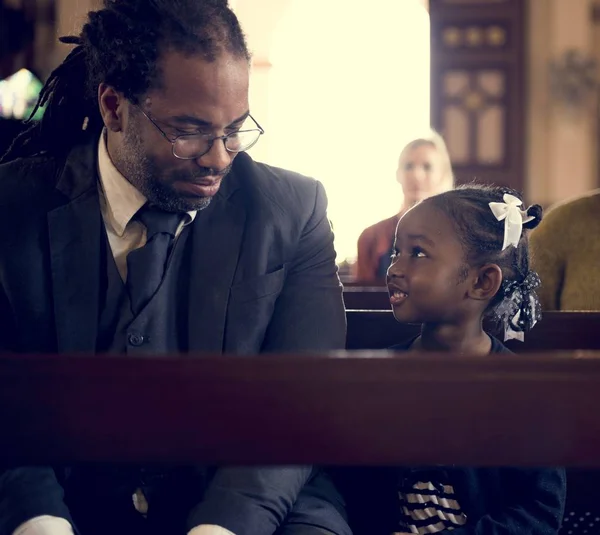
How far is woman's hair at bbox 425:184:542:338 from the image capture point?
2.05 meters

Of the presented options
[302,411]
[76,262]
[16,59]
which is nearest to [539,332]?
[76,262]

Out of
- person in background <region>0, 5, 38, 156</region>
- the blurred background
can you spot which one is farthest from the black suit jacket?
the blurred background

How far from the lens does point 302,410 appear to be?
0.64 meters

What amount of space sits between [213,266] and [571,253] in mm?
1126

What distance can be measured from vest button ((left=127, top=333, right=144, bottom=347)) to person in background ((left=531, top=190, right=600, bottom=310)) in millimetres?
1215

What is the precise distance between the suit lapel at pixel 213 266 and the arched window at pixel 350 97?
25.8 feet

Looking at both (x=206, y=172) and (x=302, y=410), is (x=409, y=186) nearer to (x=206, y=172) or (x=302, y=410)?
(x=206, y=172)

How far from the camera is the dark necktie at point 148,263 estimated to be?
1.63 m

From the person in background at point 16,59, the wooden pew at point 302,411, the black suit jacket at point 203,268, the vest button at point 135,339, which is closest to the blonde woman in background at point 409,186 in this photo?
the black suit jacket at point 203,268

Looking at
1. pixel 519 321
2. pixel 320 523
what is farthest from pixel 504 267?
pixel 320 523

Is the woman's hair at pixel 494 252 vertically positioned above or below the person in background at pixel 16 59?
below

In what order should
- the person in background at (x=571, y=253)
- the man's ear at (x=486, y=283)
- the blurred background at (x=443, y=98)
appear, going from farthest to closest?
the blurred background at (x=443, y=98) < the person in background at (x=571, y=253) < the man's ear at (x=486, y=283)

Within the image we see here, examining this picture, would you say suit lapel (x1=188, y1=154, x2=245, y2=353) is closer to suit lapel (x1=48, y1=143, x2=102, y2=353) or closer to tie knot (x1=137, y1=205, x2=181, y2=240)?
tie knot (x1=137, y1=205, x2=181, y2=240)

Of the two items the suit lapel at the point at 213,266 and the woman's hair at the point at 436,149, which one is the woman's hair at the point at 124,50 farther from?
the woman's hair at the point at 436,149
